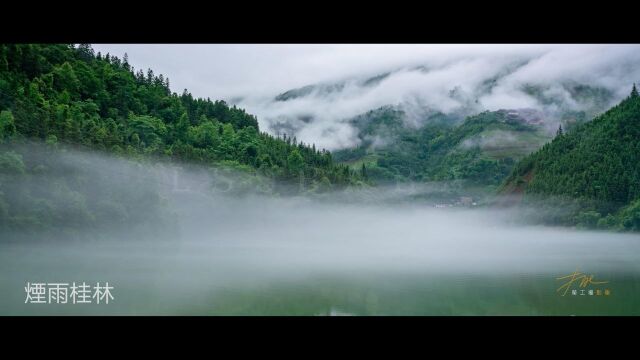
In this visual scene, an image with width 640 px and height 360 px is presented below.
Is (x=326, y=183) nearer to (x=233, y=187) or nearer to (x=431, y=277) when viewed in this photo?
(x=233, y=187)

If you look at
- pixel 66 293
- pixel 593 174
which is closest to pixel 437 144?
pixel 593 174

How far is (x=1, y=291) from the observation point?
6.60m

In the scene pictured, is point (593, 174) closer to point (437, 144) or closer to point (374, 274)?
point (374, 274)

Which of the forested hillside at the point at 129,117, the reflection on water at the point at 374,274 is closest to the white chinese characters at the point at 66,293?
the reflection on water at the point at 374,274

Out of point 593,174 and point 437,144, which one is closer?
point 593,174

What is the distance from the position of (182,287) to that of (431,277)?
338 centimetres

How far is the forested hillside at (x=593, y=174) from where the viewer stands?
969 centimetres
